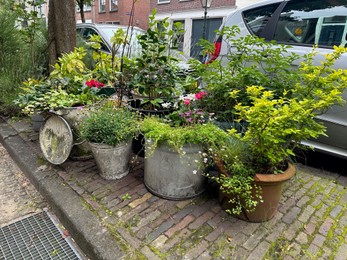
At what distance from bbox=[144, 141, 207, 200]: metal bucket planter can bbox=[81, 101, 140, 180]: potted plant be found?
29cm

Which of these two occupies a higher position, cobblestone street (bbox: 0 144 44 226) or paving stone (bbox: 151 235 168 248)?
paving stone (bbox: 151 235 168 248)

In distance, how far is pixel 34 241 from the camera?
5.93ft

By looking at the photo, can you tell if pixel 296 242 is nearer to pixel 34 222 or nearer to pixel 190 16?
pixel 34 222

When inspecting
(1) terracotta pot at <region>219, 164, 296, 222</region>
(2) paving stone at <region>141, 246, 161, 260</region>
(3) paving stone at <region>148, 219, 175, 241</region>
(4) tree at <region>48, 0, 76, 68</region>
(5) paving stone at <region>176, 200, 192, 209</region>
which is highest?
(4) tree at <region>48, 0, 76, 68</region>

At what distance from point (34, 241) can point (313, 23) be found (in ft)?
10.7

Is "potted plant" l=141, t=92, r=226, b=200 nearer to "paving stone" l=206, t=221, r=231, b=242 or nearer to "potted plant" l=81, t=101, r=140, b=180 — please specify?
"potted plant" l=81, t=101, r=140, b=180

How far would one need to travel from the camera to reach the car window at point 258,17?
2.99 meters

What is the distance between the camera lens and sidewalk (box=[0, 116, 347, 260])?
162cm

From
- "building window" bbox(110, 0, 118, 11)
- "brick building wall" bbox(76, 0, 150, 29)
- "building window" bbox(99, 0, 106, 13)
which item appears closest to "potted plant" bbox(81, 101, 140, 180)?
"brick building wall" bbox(76, 0, 150, 29)

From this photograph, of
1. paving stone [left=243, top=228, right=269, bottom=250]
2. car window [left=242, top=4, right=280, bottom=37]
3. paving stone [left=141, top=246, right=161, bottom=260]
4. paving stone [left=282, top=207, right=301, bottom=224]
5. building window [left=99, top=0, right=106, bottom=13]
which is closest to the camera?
paving stone [left=141, top=246, right=161, bottom=260]

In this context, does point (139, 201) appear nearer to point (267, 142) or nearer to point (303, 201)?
point (267, 142)

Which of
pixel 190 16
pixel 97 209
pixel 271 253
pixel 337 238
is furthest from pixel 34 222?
pixel 190 16

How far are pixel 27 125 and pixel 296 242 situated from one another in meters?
3.55

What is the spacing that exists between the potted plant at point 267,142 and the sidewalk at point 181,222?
0.59 ft
